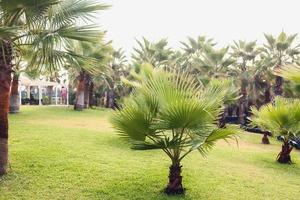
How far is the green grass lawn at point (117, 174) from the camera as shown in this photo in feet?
23.6

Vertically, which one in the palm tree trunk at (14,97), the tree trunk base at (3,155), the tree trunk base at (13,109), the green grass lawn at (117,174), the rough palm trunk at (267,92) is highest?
the rough palm trunk at (267,92)

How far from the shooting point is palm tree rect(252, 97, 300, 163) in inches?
431

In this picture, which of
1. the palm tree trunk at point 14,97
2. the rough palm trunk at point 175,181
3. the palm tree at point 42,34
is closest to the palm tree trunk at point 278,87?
the palm tree trunk at point 14,97

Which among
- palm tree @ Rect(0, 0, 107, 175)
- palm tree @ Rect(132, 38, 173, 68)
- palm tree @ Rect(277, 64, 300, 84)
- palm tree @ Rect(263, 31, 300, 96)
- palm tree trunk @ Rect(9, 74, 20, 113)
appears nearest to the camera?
palm tree @ Rect(277, 64, 300, 84)

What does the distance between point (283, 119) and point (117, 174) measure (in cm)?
558

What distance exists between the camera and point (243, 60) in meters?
31.6

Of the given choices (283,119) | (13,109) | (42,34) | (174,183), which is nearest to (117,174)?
(174,183)

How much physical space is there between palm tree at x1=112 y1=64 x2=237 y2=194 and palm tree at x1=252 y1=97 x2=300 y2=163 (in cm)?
461

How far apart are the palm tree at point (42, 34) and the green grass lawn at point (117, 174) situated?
99 cm

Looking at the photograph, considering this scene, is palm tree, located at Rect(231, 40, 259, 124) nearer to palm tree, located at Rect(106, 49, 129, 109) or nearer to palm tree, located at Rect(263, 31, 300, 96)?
palm tree, located at Rect(263, 31, 300, 96)

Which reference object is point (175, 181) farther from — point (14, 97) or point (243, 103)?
point (243, 103)

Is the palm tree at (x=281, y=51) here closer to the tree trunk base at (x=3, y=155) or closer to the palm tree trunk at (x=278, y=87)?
the palm tree trunk at (x=278, y=87)

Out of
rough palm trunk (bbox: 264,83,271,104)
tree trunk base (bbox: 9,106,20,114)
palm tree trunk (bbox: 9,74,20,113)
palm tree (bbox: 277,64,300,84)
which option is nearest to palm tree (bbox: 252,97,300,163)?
palm tree (bbox: 277,64,300,84)

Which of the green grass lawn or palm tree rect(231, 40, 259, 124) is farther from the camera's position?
palm tree rect(231, 40, 259, 124)
